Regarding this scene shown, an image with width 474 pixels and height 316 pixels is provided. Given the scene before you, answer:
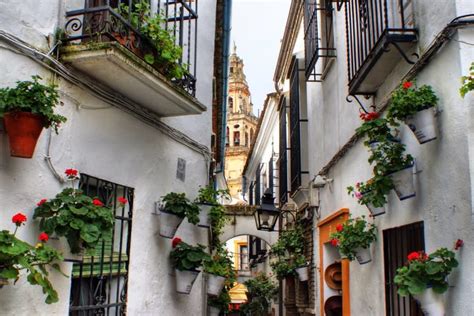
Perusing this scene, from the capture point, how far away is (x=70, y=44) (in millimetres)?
4676

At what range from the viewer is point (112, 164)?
546 cm

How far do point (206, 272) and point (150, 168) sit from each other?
176cm

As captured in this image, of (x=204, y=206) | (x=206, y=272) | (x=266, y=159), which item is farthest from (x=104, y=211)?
(x=266, y=159)

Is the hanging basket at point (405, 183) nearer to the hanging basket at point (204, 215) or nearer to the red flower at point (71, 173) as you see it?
the red flower at point (71, 173)

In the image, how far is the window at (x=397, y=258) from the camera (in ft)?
17.1

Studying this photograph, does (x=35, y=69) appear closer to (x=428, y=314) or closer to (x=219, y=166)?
(x=428, y=314)

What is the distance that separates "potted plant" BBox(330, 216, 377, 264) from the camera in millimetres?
5918

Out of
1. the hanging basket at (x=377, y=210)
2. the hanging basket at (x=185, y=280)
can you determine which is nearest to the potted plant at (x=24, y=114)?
the hanging basket at (x=185, y=280)

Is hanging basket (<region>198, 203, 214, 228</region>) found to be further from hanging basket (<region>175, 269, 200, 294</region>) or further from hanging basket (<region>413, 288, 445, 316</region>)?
hanging basket (<region>413, 288, 445, 316</region>)

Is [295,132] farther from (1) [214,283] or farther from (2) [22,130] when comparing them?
(2) [22,130]

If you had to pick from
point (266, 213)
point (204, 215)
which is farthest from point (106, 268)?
point (266, 213)

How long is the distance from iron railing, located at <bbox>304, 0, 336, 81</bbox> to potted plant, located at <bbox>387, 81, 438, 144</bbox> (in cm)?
398

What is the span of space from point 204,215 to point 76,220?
10.0ft

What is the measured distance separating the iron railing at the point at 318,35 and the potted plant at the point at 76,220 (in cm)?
488
